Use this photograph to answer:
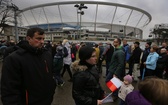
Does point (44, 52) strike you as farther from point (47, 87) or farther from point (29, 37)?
point (47, 87)

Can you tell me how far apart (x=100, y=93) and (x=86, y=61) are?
540 mm

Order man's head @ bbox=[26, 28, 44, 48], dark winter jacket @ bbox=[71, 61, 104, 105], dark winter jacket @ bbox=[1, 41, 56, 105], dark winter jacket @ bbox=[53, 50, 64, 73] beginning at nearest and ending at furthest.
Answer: dark winter jacket @ bbox=[1, 41, 56, 105], dark winter jacket @ bbox=[71, 61, 104, 105], man's head @ bbox=[26, 28, 44, 48], dark winter jacket @ bbox=[53, 50, 64, 73]

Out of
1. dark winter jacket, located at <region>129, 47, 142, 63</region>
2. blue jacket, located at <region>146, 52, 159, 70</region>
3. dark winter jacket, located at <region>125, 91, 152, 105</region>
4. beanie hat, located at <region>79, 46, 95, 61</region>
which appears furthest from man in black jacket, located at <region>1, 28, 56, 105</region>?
dark winter jacket, located at <region>129, 47, 142, 63</region>

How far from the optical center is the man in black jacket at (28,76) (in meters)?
1.71

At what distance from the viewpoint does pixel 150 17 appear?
69375 mm

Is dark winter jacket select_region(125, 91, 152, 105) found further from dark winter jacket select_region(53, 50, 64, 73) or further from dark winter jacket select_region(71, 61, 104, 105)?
dark winter jacket select_region(53, 50, 64, 73)

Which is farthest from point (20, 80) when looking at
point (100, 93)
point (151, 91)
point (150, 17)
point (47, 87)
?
point (150, 17)

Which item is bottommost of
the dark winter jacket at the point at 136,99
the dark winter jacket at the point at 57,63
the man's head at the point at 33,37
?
the dark winter jacket at the point at 57,63

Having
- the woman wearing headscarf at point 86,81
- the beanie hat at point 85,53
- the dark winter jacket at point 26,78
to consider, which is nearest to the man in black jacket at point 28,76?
the dark winter jacket at point 26,78

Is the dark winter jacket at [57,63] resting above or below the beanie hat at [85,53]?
below

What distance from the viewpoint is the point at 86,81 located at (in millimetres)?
1976

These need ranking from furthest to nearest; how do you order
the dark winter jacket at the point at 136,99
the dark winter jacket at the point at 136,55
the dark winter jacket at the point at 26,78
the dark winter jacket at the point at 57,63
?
1. the dark winter jacket at the point at 136,55
2. the dark winter jacket at the point at 57,63
3. the dark winter jacket at the point at 26,78
4. the dark winter jacket at the point at 136,99

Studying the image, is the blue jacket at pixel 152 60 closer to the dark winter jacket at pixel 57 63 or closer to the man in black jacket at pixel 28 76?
the dark winter jacket at pixel 57 63

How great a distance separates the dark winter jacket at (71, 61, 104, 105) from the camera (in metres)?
1.96
